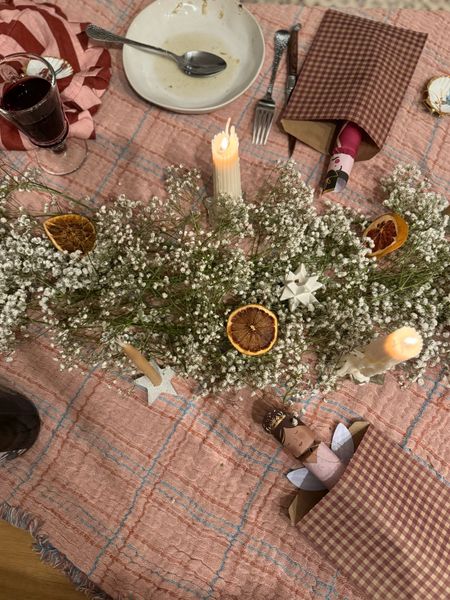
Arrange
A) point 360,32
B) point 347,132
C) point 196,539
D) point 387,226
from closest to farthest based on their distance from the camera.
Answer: point 196,539 → point 387,226 → point 347,132 → point 360,32

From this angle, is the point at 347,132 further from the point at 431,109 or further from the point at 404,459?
the point at 404,459

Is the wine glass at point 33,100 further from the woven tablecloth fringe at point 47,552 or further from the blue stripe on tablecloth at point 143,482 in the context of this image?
the woven tablecloth fringe at point 47,552

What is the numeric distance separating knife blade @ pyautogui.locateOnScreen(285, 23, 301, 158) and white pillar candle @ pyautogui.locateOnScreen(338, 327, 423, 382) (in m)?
0.67

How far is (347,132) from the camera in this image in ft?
4.58

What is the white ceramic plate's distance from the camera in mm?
1458

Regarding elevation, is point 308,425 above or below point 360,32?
below

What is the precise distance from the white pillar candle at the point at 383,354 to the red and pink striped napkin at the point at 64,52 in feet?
3.19

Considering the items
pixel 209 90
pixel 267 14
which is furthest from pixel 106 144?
pixel 267 14

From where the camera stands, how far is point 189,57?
147 cm

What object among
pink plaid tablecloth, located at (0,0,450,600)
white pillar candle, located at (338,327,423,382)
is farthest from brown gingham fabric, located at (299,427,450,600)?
white pillar candle, located at (338,327,423,382)

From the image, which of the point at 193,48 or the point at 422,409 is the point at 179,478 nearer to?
the point at 422,409

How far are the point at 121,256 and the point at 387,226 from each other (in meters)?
0.69

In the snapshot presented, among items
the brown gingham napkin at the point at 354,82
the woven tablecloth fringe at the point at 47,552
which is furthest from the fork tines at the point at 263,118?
the woven tablecloth fringe at the point at 47,552

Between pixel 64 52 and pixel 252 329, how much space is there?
1031 mm
